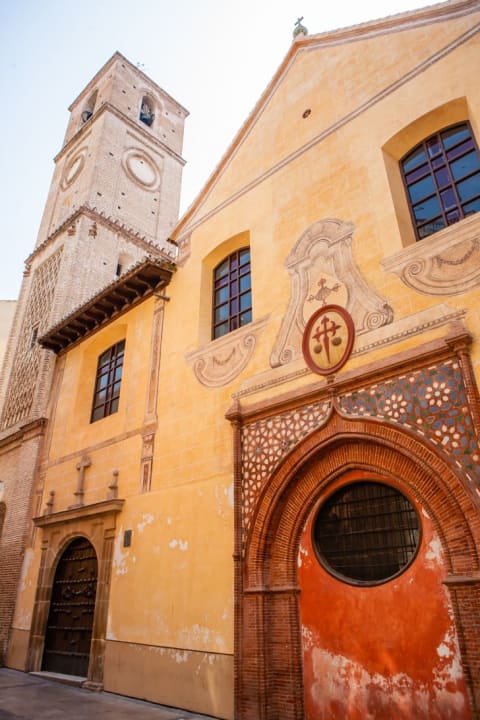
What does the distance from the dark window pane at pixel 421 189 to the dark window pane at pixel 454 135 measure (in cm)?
52

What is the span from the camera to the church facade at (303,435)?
5262 millimetres

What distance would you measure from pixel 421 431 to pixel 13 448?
1105 centimetres

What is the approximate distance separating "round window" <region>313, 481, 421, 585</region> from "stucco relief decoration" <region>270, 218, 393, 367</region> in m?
1.99

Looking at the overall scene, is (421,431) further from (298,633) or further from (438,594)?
(298,633)

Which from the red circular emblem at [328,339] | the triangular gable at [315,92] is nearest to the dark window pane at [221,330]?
the red circular emblem at [328,339]

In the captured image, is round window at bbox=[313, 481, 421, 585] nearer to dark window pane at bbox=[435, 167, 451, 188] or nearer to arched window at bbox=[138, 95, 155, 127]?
dark window pane at bbox=[435, 167, 451, 188]

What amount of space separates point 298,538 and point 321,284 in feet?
11.1

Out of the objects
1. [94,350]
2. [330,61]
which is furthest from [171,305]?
[330,61]

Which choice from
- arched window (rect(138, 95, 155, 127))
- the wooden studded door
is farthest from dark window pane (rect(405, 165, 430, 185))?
arched window (rect(138, 95, 155, 127))

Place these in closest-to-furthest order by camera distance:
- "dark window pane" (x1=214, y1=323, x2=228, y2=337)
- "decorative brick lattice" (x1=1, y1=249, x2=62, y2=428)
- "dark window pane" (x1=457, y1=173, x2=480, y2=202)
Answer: "dark window pane" (x1=457, y1=173, x2=480, y2=202), "dark window pane" (x1=214, y1=323, x2=228, y2=337), "decorative brick lattice" (x1=1, y1=249, x2=62, y2=428)

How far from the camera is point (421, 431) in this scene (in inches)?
213

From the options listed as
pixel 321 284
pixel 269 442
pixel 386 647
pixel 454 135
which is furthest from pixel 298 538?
pixel 454 135

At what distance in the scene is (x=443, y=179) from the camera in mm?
6797

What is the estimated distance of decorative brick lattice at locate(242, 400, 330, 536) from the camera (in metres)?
6.50
